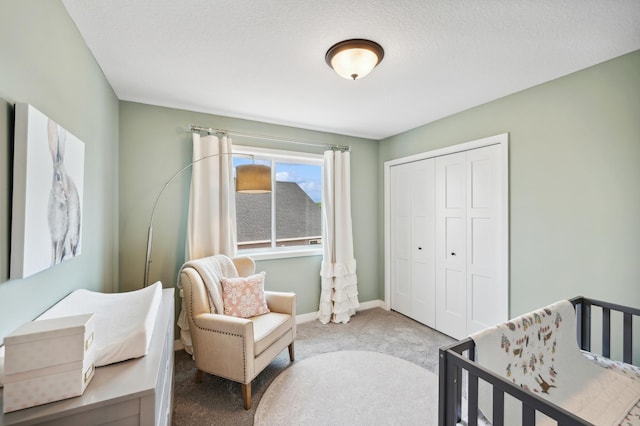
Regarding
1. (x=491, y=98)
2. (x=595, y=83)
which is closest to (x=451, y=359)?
(x=595, y=83)

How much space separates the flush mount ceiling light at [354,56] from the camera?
174 centimetres

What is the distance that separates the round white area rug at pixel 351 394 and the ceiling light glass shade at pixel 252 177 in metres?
1.66

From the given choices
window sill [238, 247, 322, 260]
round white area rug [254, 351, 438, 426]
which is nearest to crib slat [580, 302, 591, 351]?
round white area rug [254, 351, 438, 426]

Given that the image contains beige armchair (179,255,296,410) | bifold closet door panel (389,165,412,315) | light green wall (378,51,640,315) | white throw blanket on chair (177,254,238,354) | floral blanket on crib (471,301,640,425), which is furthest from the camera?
bifold closet door panel (389,165,412,315)

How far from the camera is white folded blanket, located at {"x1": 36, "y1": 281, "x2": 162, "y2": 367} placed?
1.09 m

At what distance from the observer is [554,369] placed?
145cm

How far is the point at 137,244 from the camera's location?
2.68m

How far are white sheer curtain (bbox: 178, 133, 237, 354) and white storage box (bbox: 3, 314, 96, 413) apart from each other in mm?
1855

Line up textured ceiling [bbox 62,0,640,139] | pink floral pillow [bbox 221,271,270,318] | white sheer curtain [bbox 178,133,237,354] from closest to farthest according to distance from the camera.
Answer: textured ceiling [bbox 62,0,640,139], pink floral pillow [bbox 221,271,270,318], white sheer curtain [bbox 178,133,237,354]

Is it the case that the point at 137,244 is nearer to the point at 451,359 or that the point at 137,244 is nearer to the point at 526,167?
the point at 451,359

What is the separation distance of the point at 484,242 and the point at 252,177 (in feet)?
7.72

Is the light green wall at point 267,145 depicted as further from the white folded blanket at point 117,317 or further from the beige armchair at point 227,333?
the beige armchair at point 227,333

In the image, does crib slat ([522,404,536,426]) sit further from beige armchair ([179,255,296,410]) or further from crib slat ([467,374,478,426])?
beige armchair ([179,255,296,410])

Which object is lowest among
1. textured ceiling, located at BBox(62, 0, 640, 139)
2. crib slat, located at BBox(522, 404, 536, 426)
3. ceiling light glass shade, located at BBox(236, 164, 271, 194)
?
crib slat, located at BBox(522, 404, 536, 426)
